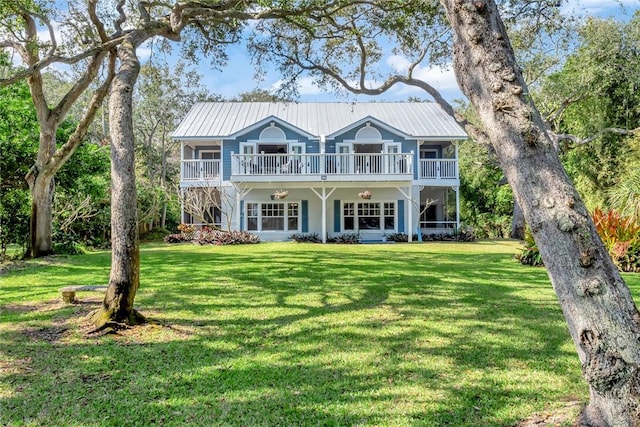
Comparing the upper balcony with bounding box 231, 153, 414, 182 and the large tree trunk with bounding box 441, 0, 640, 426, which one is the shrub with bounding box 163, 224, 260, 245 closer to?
the upper balcony with bounding box 231, 153, 414, 182

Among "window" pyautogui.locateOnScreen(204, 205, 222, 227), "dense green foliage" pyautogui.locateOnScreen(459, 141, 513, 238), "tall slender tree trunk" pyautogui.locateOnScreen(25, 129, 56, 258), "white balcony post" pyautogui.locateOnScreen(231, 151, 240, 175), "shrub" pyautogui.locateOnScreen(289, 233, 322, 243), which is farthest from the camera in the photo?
"dense green foliage" pyautogui.locateOnScreen(459, 141, 513, 238)

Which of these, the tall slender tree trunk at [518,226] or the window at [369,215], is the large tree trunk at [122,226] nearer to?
the window at [369,215]

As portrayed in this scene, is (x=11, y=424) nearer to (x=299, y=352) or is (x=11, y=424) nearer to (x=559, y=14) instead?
(x=299, y=352)

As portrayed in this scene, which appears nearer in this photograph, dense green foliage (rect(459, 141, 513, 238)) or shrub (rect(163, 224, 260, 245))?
shrub (rect(163, 224, 260, 245))

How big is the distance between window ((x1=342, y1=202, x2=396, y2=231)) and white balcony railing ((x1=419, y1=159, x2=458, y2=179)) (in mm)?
2275

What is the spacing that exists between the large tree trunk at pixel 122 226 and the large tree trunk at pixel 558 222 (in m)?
4.08

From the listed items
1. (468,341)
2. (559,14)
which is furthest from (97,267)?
(559,14)

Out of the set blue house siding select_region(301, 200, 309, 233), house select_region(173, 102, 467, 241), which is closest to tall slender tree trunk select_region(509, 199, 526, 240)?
house select_region(173, 102, 467, 241)

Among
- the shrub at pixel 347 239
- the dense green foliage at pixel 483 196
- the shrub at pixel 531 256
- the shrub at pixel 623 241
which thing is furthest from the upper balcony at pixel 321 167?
the shrub at pixel 623 241

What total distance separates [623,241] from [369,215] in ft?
40.3

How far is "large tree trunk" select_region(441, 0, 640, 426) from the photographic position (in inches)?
92.6

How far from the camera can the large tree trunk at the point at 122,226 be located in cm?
512

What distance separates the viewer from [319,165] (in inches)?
766

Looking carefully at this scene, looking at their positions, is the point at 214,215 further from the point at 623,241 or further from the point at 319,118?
the point at 623,241
